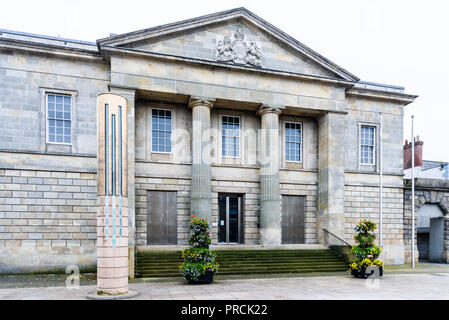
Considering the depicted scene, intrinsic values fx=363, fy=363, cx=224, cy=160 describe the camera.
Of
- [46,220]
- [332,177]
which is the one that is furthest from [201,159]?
[46,220]

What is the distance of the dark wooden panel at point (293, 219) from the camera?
20.8 m

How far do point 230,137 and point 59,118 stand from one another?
348 inches

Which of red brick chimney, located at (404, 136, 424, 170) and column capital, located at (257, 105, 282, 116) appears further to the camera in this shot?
red brick chimney, located at (404, 136, 424, 170)

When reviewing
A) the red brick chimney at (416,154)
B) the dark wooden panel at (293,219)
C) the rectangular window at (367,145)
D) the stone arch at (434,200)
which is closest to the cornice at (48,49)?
the dark wooden panel at (293,219)

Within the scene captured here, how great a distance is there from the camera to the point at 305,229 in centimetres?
2109

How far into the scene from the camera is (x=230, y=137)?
806 inches

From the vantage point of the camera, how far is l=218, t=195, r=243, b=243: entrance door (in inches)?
788

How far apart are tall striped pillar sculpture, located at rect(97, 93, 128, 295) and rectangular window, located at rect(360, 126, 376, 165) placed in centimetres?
1616

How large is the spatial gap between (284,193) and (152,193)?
7.43m

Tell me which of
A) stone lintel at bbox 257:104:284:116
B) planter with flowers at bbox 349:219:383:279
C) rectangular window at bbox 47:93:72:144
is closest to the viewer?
planter with flowers at bbox 349:219:383:279

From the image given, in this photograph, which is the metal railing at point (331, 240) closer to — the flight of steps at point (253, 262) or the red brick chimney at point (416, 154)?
the flight of steps at point (253, 262)

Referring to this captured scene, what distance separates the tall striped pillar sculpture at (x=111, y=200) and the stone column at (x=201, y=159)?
7204 millimetres

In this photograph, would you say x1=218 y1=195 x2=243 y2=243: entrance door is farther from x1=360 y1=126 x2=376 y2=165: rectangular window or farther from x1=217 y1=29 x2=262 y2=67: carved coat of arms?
x1=360 y1=126 x2=376 y2=165: rectangular window

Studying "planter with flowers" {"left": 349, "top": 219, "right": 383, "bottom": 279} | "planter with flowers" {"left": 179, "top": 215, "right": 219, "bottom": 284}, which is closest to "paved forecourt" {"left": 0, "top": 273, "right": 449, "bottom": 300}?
"planter with flowers" {"left": 179, "top": 215, "right": 219, "bottom": 284}
